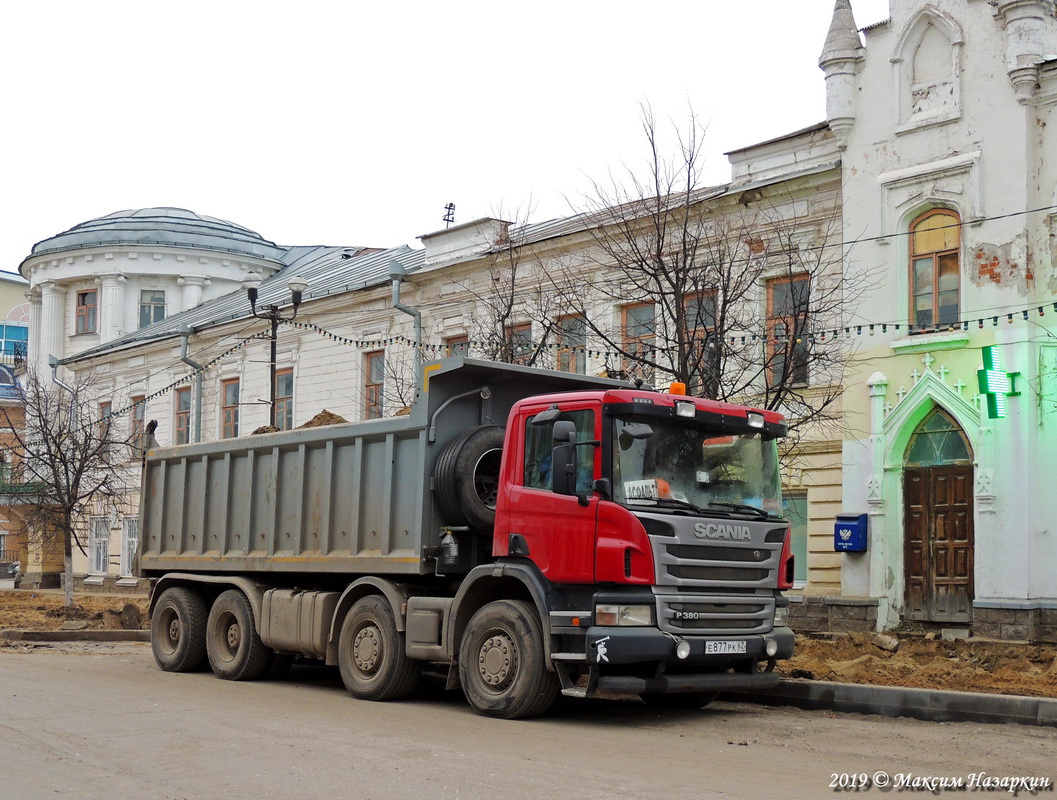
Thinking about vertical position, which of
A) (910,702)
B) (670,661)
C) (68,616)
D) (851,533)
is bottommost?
(68,616)

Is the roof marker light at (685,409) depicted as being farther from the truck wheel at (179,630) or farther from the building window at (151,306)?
the building window at (151,306)

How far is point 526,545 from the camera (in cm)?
1055

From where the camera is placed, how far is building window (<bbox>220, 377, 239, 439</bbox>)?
33.1 m

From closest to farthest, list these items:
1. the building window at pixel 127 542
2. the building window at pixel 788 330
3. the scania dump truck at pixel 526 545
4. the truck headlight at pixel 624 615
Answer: the truck headlight at pixel 624 615
the scania dump truck at pixel 526 545
the building window at pixel 788 330
the building window at pixel 127 542

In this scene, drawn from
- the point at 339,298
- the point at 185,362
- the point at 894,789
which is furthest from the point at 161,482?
the point at 185,362

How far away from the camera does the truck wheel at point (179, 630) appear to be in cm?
1480

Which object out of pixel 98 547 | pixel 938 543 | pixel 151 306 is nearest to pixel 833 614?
pixel 938 543

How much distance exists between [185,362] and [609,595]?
1008 inches

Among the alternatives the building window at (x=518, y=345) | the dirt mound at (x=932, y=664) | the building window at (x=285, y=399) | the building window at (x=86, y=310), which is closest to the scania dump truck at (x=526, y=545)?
the dirt mound at (x=932, y=664)

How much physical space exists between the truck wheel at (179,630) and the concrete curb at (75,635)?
4569 mm

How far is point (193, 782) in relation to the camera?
24.5 feet

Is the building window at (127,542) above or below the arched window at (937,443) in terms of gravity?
below

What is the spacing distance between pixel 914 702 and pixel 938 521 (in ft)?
24.9

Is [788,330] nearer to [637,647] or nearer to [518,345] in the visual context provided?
[518,345]
